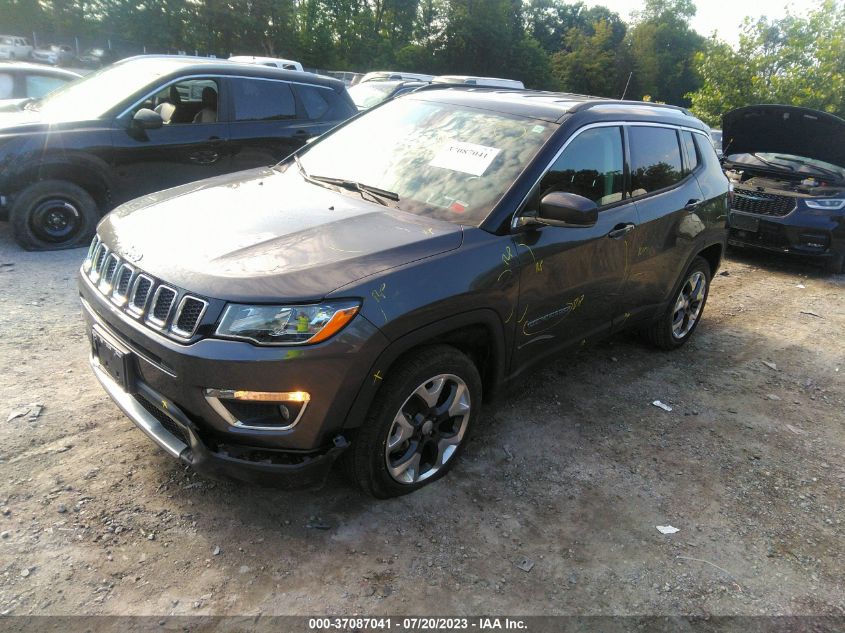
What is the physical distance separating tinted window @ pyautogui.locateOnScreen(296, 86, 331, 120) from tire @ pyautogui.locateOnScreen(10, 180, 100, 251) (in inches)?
95.8

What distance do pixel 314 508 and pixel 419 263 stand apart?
1.24 m

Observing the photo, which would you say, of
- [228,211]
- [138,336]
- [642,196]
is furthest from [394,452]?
[642,196]

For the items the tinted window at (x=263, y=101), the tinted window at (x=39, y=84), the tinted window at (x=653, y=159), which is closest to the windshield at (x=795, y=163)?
the tinted window at (x=653, y=159)

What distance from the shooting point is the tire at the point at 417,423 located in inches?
103

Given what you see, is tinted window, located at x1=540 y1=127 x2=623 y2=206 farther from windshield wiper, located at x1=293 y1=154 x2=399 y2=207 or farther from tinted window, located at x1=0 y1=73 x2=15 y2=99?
tinted window, located at x1=0 y1=73 x2=15 y2=99

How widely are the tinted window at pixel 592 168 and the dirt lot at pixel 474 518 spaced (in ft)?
4.54

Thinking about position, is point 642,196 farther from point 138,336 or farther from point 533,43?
point 533,43

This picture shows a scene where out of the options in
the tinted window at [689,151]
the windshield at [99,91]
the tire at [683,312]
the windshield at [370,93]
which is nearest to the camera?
the tinted window at [689,151]

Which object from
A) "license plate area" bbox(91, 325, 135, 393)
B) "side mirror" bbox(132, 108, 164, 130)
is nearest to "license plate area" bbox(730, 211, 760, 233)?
"side mirror" bbox(132, 108, 164, 130)

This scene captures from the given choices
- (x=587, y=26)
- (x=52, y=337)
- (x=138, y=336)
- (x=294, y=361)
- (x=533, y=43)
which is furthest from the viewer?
(x=587, y=26)

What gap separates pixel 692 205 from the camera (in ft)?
14.7

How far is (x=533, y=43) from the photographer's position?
5384cm

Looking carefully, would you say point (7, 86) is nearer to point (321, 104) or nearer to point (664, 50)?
point (321, 104)

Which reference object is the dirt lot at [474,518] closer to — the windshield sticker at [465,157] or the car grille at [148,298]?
the car grille at [148,298]
